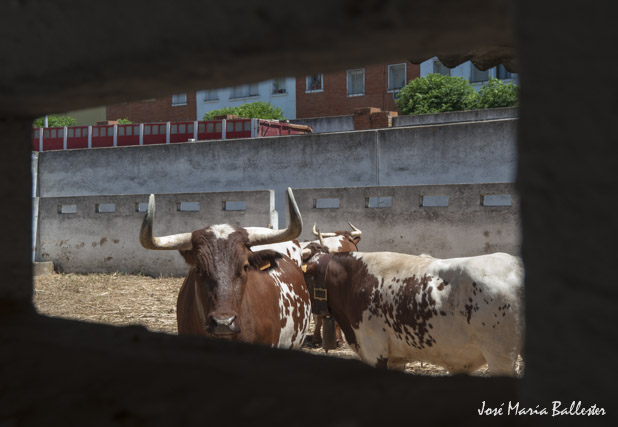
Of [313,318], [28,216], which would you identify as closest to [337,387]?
[28,216]

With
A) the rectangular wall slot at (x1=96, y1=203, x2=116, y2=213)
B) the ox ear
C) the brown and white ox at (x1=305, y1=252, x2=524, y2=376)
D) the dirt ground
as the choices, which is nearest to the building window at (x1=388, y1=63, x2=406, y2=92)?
the rectangular wall slot at (x1=96, y1=203, x2=116, y2=213)

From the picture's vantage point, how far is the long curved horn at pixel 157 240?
5.30 meters

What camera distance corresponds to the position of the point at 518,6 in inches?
32.9

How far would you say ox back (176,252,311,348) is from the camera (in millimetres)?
5074

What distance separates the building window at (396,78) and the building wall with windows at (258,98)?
15.9ft

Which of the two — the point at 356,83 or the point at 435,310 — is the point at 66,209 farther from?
the point at 356,83

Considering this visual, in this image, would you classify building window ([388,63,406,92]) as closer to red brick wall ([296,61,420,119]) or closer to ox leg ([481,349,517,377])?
red brick wall ([296,61,420,119])

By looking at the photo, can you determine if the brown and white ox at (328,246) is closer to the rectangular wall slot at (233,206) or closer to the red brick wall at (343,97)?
the rectangular wall slot at (233,206)

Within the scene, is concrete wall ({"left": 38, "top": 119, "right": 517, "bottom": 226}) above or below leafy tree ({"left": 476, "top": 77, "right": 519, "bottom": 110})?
below

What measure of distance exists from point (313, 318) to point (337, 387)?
7.62 meters

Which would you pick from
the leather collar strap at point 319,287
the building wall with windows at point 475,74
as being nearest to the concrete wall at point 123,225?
the leather collar strap at point 319,287

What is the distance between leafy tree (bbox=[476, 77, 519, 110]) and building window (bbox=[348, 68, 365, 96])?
715 cm

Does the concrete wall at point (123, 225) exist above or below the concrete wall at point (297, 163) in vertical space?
below

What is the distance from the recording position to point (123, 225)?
1275 cm
